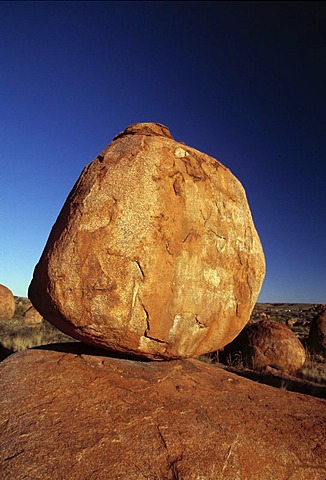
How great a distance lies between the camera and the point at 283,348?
29.8 ft

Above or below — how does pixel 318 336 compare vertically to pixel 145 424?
above

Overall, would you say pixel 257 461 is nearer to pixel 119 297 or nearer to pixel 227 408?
pixel 227 408

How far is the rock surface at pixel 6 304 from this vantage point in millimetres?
17406

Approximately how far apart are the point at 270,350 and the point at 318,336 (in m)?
3.75

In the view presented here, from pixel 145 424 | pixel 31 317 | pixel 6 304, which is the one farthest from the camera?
pixel 6 304

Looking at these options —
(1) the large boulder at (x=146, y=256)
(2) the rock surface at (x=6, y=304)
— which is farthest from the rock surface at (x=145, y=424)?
(2) the rock surface at (x=6, y=304)

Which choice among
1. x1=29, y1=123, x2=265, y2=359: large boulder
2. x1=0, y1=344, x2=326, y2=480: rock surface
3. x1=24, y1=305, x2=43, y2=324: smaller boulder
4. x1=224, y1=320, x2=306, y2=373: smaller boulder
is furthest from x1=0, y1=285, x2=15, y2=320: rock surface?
x1=29, y1=123, x2=265, y2=359: large boulder

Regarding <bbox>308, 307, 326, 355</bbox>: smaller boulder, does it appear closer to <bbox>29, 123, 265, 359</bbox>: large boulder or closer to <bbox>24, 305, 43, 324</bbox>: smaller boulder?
<bbox>29, 123, 265, 359</bbox>: large boulder

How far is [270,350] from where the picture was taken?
9.06 m

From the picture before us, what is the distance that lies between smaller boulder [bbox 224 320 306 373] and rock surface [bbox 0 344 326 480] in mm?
4629

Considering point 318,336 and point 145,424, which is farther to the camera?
point 318,336

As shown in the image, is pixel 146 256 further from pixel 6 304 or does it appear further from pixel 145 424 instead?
pixel 6 304

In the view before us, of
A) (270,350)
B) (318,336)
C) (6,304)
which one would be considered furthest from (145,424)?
(6,304)

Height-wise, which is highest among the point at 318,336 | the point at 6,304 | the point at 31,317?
the point at 318,336
